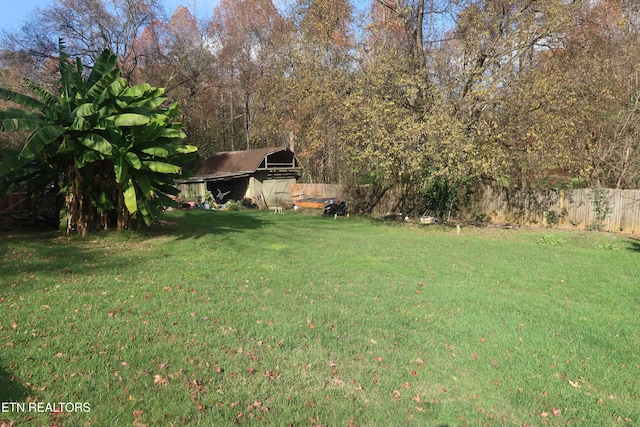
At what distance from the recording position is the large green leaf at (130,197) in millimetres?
10125

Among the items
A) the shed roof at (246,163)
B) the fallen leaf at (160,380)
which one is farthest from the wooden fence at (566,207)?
the fallen leaf at (160,380)

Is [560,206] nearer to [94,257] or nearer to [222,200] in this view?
[94,257]

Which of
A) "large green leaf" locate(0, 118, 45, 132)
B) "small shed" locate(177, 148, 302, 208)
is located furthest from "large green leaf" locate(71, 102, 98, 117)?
"small shed" locate(177, 148, 302, 208)

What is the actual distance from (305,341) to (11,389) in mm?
3014

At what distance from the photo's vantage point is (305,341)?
205 inches

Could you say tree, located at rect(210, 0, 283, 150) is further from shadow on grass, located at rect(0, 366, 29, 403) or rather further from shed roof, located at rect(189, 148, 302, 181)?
shadow on grass, located at rect(0, 366, 29, 403)

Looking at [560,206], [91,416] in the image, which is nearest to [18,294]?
[91,416]

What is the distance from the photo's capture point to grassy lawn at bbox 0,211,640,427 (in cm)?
378

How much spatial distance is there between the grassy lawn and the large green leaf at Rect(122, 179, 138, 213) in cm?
107

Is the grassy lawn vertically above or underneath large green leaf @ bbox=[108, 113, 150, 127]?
underneath

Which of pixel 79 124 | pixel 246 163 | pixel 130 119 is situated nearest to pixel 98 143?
pixel 79 124

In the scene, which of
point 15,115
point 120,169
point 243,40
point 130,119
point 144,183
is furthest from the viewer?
point 243,40

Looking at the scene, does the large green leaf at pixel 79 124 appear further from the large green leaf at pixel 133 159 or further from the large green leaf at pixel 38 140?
the large green leaf at pixel 133 159

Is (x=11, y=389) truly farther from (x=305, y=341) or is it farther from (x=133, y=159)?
(x=133, y=159)
